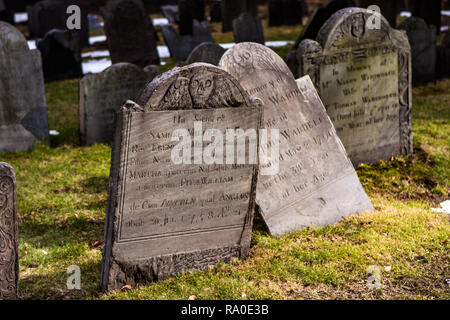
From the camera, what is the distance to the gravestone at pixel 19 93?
820 centimetres

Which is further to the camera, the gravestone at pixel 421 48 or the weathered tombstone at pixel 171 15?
the weathered tombstone at pixel 171 15

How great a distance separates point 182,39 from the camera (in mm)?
16859

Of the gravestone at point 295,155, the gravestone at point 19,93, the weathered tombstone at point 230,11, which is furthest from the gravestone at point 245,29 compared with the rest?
the gravestone at point 295,155

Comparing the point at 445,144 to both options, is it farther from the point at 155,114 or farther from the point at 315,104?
the point at 155,114

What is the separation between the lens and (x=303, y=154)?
5.50 meters

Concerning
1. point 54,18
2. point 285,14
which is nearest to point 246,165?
point 54,18

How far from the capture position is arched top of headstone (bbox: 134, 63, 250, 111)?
4.06 metres

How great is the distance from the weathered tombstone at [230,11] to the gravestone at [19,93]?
1486 centimetres

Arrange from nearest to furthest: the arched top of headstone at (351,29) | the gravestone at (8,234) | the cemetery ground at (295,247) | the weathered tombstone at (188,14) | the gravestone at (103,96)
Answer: the gravestone at (8,234), the cemetery ground at (295,247), the arched top of headstone at (351,29), the gravestone at (103,96), the weathered tombstone at (188,14)

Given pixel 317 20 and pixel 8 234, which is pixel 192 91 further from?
pixel 317 20

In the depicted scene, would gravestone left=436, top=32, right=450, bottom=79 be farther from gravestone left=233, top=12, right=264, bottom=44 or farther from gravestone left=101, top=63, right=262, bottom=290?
gravestone left=101, top=63, right=262, bottom=290

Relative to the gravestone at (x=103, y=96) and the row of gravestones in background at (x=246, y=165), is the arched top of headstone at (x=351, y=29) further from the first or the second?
the gravestone at (x=103, y=96)

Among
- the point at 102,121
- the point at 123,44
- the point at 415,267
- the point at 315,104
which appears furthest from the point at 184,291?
the point at 123,44

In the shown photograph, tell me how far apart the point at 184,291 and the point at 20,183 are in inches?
148
